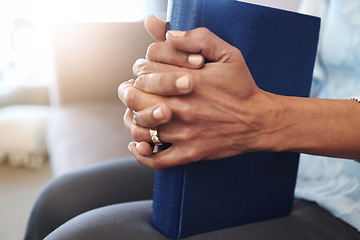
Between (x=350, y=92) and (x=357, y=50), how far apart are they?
0.08 m

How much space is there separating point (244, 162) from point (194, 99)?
160mm

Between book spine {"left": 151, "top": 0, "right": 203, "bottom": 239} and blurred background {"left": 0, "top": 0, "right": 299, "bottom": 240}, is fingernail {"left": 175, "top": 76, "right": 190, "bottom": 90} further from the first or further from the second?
blurred background {"left": 0, "top": 0, "right": 299, "bottom": 240}

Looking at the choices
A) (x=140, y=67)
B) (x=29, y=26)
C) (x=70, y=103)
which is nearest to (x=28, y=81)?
(x=29, y=26)

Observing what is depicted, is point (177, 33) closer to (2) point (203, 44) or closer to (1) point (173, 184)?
(2) point (203, 44)

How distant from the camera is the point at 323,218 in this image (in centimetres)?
55

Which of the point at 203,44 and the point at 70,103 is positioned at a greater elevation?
the point at 203,44

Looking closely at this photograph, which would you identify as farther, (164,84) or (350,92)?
(350,92)

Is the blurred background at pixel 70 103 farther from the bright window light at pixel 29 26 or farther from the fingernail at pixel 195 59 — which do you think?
the fingernail at pixel 195 59

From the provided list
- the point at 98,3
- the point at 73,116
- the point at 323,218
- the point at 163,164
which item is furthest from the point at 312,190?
the point at 98,3

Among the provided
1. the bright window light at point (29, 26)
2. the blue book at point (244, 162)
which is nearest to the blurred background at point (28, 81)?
the bright window light at point (29, 26)

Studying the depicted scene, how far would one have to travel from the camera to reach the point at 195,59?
387 millimetres

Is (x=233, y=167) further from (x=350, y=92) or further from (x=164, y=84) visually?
(x=350, y=92)

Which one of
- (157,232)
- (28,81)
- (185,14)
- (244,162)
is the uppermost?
(185,14)

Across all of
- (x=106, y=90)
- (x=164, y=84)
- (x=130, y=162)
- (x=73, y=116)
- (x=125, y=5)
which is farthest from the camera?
(x=125, y=5)
